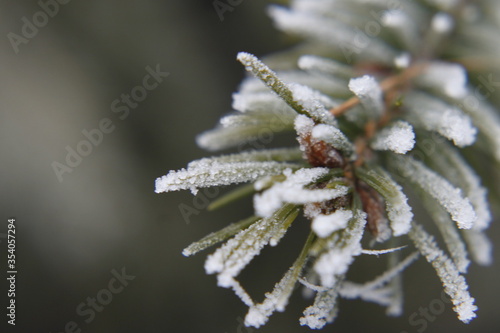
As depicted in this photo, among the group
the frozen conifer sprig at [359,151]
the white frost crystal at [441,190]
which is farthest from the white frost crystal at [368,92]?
the white frost crystal at [441,190]

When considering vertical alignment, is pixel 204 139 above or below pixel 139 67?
below

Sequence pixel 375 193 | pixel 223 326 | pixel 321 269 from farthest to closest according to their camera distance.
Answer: pixel 223 326
pixel 375 193
pixel 321 269

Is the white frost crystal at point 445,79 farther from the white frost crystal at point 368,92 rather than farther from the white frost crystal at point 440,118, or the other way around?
the white frost crystal at point 368,92

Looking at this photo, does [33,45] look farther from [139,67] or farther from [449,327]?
[449,327]

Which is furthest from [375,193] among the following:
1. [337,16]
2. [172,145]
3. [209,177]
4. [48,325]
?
[48,325]

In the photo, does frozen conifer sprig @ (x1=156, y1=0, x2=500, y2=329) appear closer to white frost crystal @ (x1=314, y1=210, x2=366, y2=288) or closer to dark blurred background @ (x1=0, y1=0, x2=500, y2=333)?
white frost crystal @ (x1=314, y1=210, x2=366, y2=288)

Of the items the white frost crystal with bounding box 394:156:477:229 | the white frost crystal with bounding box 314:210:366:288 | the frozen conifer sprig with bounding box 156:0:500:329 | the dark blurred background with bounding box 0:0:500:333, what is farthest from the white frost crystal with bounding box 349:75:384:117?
the dark blurred background with bounding box 0:0:500:333
